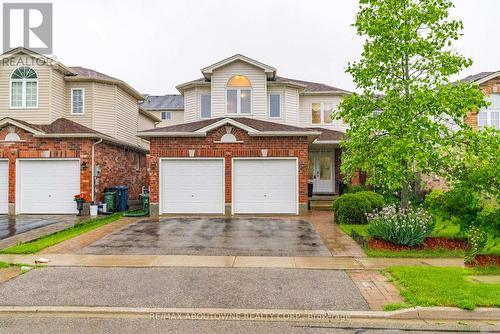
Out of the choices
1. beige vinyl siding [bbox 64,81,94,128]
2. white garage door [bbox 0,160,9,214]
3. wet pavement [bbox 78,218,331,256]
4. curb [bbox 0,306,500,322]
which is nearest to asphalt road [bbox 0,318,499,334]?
curb [bbox 0,306,500,322]

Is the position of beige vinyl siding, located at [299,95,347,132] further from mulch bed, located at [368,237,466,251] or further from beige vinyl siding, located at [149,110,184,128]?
beige vinyl siding, located at [149,110,184,128]

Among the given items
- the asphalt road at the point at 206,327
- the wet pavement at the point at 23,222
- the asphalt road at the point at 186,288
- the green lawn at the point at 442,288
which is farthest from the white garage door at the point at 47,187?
the green lawn at the point at 442,288

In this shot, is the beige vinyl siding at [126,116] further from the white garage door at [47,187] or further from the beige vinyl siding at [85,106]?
the white garage door at [47,187]

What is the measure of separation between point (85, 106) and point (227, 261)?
15.8 metres

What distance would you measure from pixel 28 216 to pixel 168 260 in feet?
38.4

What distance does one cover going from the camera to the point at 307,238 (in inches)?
460

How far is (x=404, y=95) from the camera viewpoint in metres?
10.5

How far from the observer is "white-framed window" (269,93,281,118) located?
2120 cm

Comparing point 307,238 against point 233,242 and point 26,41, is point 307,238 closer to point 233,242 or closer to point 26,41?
point 233,242

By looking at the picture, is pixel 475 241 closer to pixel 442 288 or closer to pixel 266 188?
pixel 442 288

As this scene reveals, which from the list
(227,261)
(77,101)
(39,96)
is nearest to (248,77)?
(77,101)

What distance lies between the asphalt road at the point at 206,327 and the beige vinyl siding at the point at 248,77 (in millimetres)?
15763

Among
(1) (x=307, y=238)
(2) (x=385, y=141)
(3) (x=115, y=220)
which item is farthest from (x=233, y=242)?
(3) (x=115, y=220)

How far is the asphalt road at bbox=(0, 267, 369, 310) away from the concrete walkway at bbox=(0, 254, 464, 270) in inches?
15.5
